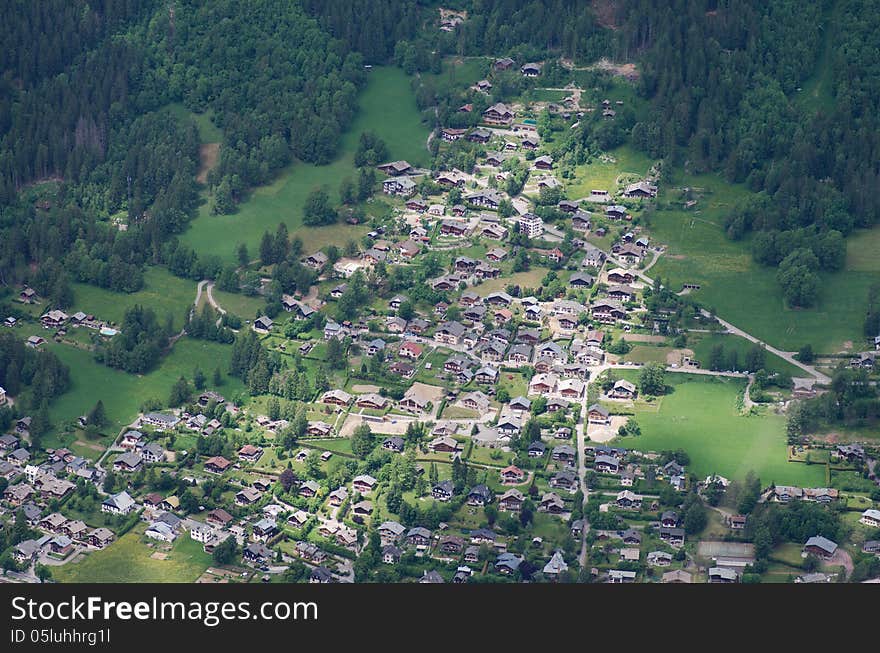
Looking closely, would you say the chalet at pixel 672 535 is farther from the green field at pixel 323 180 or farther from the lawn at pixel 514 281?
the green field at pixel 323 180

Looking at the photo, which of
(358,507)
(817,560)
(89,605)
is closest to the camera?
(89,605)

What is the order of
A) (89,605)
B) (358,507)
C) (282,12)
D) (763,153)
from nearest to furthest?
(89,605) < (358,507) < (763,153) < (282,12)

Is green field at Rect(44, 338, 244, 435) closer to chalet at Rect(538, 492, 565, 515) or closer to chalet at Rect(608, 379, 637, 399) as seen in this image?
chalet at Rect(608, 379, 637, 399)

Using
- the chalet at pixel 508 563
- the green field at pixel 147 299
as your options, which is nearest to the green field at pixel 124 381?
the green field at pixel 147 299

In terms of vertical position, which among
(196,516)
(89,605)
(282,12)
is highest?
(89,605)

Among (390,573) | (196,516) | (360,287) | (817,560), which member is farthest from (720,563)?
(360,287)

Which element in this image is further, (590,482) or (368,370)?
(368,370)

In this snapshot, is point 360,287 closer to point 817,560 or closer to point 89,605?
point 817,560
